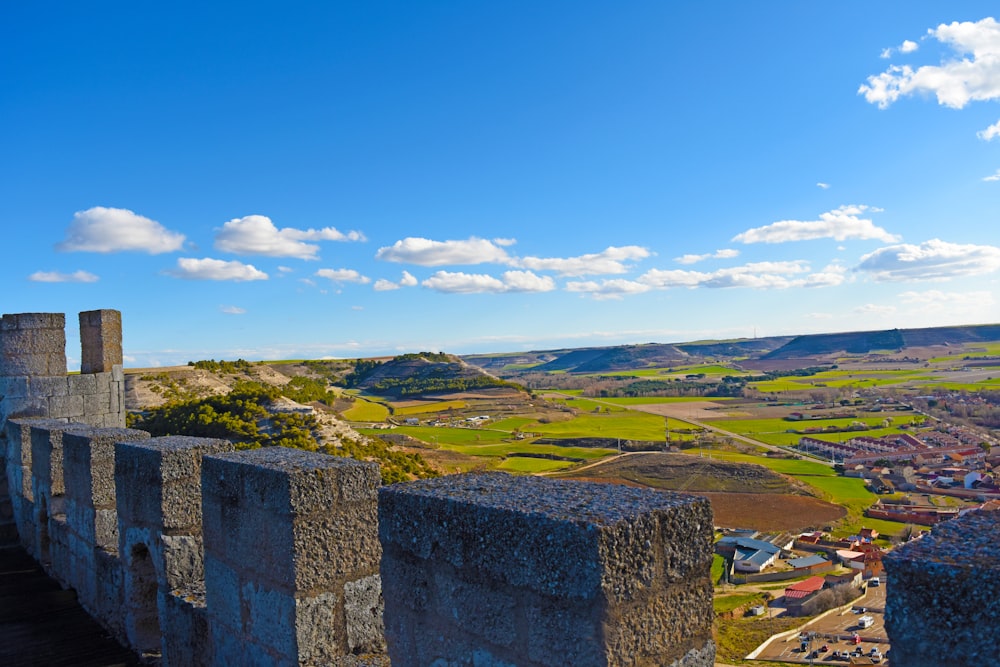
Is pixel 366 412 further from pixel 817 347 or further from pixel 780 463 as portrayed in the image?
pixel 817 347

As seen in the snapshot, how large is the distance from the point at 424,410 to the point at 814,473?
4209cm

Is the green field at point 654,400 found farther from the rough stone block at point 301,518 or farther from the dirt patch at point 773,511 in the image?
the rough stone block at point 301,518

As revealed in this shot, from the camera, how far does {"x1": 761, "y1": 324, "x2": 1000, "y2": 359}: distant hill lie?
141m

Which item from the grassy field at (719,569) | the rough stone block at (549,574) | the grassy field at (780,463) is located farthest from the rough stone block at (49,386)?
the grassy field at (780,463)

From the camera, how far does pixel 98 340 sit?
10.2 m

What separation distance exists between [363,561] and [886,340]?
553 ft

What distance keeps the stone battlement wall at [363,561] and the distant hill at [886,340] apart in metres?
160

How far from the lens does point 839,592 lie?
23578mm

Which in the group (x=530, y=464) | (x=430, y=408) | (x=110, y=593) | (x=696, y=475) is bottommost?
(x=696, y=475)

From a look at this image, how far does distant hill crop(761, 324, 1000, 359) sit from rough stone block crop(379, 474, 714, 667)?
161 meters

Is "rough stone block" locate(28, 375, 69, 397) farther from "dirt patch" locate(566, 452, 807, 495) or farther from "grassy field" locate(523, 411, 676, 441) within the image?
"grassy field" locate(523, 411, 676, 441)

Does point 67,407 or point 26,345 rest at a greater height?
point 26,345

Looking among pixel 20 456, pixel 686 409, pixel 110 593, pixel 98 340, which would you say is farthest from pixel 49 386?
pixel 686 409

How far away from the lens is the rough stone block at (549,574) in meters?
1.97
